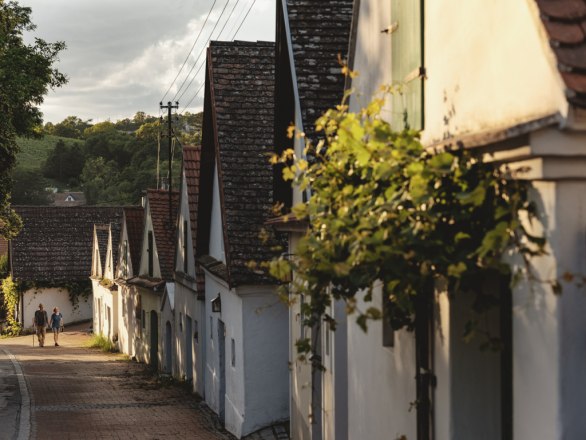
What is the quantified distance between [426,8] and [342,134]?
66.0 inches

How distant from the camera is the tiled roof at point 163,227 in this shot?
102 ft

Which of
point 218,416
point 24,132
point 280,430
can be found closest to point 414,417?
point 280,430

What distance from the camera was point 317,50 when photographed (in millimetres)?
13578

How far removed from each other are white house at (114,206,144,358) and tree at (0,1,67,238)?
15.2 meters

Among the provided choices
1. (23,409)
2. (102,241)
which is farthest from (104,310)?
(23,409)

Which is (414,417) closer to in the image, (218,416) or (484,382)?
(484,382)

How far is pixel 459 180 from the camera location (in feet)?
17.5

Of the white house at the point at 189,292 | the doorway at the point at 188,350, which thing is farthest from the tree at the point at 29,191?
the doorway at the point at 188,350

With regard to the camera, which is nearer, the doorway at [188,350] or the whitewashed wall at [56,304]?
the doorway at [188,350]

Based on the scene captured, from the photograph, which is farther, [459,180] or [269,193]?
[269,193]

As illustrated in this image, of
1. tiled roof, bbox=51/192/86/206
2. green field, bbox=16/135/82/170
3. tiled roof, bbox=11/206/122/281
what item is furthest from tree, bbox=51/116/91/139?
tiled roof, bbox=11/206/122/281

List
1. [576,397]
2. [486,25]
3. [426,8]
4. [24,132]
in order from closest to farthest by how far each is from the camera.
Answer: [576,397] → [486,25] → [426,8] → [24,132]

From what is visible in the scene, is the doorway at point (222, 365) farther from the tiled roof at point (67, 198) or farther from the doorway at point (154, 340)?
the tiled roof at point (67, 198)

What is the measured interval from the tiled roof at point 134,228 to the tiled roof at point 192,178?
1385 centimetres
